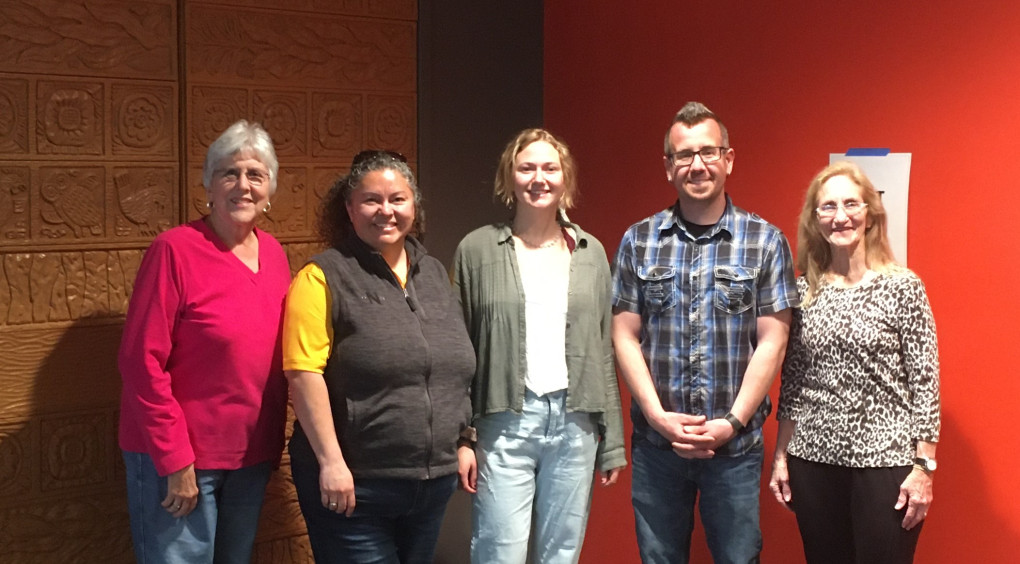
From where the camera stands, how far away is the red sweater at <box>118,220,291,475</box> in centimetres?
251

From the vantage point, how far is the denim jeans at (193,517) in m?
2.59

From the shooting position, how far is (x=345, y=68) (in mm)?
3594

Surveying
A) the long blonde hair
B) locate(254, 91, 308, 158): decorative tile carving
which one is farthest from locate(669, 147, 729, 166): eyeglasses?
locate(254, 91, 308, 158): decorative tile carving

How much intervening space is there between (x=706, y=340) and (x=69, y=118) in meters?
1.90

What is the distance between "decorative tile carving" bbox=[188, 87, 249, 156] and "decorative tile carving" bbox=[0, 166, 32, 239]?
1.61 ft

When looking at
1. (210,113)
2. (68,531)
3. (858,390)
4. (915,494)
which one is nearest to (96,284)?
(210,113)

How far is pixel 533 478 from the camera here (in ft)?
9.20

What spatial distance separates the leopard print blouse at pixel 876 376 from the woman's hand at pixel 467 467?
84 centimetres

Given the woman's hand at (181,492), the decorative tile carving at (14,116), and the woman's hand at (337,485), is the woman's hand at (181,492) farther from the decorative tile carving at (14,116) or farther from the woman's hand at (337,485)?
the decorative tile carving at (14,116)

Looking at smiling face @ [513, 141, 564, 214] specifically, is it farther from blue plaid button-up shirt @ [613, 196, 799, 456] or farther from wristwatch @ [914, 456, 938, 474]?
wristwatch @ [914, 456, 938, 474]

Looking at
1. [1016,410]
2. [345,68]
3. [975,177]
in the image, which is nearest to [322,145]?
[345,68]

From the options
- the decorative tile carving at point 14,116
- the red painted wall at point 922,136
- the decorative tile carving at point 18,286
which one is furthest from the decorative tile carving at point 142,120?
the red painted wall at point 922,136

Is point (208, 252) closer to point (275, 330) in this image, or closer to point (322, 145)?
point (275, 330)

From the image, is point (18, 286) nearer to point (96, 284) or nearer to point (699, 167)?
point (96, 284)
